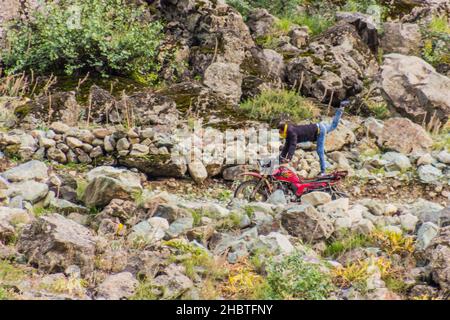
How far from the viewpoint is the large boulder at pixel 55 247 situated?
5.87 meters

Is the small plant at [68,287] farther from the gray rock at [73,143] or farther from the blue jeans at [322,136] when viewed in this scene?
the blue jeans at [322,136]

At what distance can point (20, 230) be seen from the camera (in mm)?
6543

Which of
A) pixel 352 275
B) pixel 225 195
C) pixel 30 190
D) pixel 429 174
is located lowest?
pixel 225 195

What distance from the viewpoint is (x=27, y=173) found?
8.56 meters

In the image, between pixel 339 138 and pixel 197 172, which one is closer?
pixel 197 172

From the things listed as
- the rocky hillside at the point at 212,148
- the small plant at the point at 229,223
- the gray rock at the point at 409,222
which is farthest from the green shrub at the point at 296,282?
the gray rock at the point at 409,222

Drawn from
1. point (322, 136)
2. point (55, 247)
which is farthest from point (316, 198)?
point (55, 247)

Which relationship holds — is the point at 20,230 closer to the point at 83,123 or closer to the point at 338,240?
the point at 338,240

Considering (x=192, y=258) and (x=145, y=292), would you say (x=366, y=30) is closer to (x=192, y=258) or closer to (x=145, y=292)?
(x=192, y=258)

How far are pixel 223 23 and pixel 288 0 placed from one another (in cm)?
400

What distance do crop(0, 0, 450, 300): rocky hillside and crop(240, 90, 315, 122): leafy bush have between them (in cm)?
4

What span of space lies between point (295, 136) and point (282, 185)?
91 cm

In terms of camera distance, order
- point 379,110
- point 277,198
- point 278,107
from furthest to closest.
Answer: point 379,110 < point 278,107 < point 277,198

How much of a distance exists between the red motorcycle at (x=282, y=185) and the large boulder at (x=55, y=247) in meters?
3.55
